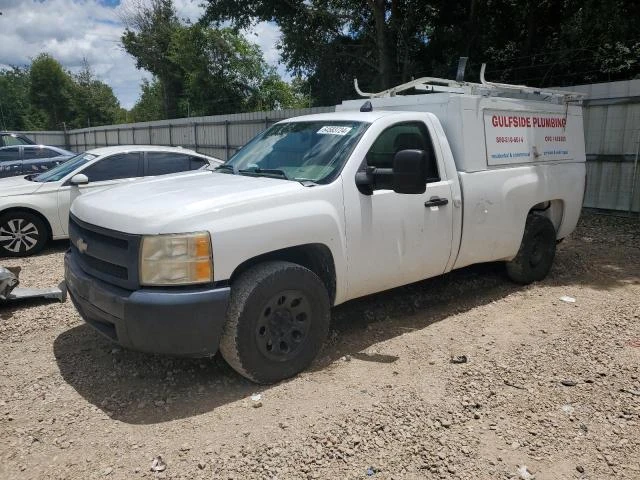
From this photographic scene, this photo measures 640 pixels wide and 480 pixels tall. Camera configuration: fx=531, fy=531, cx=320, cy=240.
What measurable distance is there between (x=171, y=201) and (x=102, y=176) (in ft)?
16.5

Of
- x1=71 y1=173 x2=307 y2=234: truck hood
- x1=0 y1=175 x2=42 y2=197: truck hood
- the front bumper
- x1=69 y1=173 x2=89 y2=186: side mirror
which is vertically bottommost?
the front bumper

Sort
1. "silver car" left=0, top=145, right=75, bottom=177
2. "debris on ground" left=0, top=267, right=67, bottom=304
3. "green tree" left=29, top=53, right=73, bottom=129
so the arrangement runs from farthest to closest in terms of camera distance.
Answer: "green tree" left=29, top=53, right=73, bottom=129 < "silver car" left=0, top=145, right=75, bottom=177 < "debris on ground" left=0, top=267, right=67, bottom=304

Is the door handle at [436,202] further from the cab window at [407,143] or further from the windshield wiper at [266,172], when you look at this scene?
the windshield wiper at [266,172]

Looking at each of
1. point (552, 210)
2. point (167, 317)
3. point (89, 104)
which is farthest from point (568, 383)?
point (89, 104)

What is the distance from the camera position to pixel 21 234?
23.9ft

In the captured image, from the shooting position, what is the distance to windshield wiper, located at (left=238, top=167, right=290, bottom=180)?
4008mm

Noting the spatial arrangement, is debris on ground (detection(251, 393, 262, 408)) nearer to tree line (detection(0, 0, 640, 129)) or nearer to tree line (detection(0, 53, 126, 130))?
tree line (detection(0, 0, 640, 129))

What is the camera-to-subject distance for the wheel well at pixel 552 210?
575 centimetres

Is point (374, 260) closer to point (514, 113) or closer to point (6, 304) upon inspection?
point (514, 113)

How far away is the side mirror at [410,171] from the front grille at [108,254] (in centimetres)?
176

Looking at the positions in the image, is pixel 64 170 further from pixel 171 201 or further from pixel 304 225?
pixel 304 225

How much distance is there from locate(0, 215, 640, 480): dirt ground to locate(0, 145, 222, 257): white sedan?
2.76 m

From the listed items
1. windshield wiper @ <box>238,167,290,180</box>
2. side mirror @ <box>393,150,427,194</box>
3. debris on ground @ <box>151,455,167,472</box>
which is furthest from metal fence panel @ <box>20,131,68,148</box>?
debris on ground @ <box>151,455,167,472</box>

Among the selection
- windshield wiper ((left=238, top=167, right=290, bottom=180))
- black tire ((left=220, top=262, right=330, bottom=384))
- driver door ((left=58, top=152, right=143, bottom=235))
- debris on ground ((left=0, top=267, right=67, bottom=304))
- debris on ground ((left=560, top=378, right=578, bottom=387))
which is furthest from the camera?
driver door ((left=58, top=152, right=143, bottom=235))
